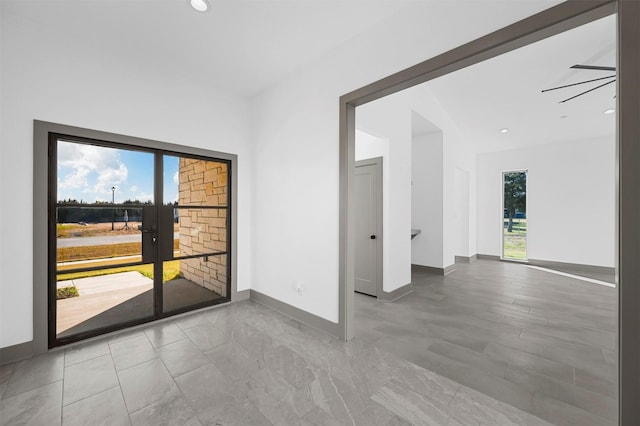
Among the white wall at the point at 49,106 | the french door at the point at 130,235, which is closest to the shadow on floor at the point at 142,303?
the french door at the point at 130,235

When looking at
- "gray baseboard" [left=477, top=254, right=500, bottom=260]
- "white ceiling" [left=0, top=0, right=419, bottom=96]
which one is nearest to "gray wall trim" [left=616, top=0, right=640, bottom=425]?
"white ceiling" [left=0, top=0, right=419, bottom=96]

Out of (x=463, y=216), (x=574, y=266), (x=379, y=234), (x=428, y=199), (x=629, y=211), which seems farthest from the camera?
(x=463, y=216)

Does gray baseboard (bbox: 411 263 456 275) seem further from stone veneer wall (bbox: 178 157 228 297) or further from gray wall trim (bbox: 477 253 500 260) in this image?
stone veneer wall (bbox: 178 157 228 297)

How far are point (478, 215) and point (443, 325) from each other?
19.8 feet

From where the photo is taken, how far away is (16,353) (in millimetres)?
2254

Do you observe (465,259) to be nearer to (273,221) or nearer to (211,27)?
(273,221)

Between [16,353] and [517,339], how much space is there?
15.2 feet

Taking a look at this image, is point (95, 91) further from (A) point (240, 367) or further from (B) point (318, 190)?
(A) point (240, 367)

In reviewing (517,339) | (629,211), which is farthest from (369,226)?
(629,211)

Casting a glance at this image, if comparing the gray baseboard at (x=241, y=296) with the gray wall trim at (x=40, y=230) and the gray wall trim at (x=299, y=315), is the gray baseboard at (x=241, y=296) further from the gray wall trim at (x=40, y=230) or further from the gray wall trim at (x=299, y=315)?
the gray wall trim at (x=40, y=230)

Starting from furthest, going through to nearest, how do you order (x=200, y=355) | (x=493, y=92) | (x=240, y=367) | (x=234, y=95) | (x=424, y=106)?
(x=424, y=106), (x=493, y=92), (x=234, y=95), (x=200, y=355), (x=240, y=367)

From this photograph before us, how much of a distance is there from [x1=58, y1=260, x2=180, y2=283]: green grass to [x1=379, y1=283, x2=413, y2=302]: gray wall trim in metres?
2.85

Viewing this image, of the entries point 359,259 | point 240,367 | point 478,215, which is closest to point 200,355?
point 240,367

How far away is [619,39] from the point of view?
1.34 meters
